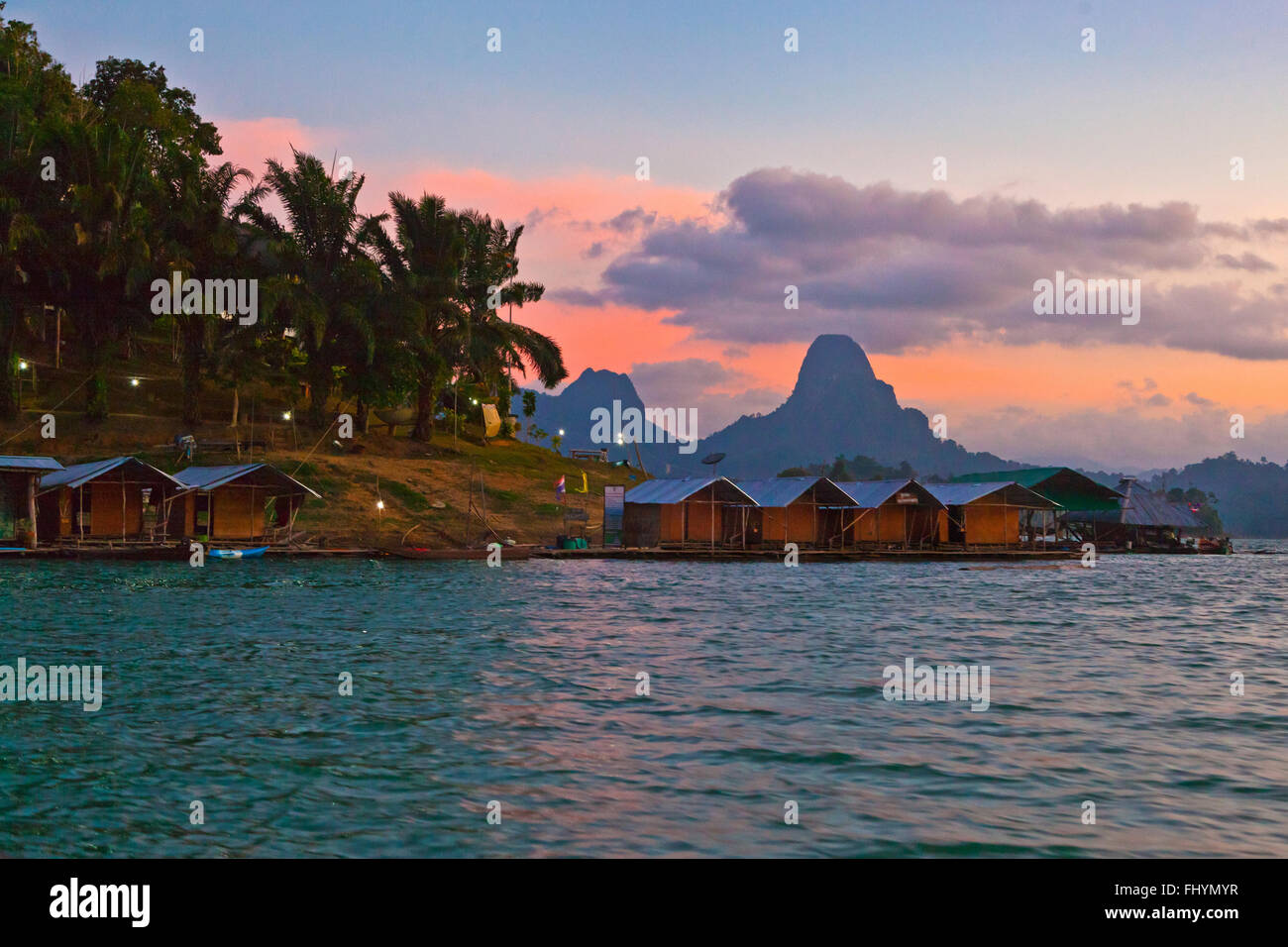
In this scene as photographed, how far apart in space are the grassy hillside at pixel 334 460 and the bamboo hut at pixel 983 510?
24389 millimetres

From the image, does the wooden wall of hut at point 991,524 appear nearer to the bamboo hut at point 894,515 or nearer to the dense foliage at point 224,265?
the bamboo hut at point 894,515

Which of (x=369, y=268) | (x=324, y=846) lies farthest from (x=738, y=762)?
(x=369, y=268)

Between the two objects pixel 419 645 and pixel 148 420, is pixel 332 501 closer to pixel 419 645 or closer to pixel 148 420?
pixel 148 420

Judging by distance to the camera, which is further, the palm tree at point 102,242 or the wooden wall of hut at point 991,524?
the wooden wall of hut at point 991,524

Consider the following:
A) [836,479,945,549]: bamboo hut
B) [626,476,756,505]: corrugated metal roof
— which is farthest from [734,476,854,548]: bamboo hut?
[626,476,756,505]: corrugated metal roof

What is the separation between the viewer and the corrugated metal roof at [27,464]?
46.5 m

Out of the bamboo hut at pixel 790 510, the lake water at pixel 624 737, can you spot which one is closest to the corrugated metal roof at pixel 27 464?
the lake water at pixel 624 737

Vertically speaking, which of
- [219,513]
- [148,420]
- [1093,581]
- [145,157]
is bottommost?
[1093,581]

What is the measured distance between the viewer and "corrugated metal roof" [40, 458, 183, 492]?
47.8 m

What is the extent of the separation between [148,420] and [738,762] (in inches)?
2306

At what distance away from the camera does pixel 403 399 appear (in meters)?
68.3

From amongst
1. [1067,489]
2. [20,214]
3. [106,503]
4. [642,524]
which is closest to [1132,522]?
[1067,489]
